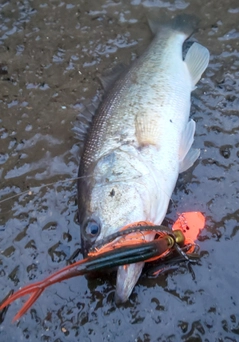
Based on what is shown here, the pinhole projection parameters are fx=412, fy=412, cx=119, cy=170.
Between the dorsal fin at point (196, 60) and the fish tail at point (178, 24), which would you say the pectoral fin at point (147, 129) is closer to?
the dorsal fin at point (196, 60)

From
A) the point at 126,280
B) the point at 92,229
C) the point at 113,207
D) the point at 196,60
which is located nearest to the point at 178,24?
the point at 196,60

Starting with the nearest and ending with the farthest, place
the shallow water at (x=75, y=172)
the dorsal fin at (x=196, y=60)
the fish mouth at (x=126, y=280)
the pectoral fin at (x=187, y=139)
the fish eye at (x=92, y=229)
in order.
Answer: the fish mouth at (x=126, y=280) → the fish eye at (x=92, y=229) → the shallow water at (x=75, y=172) → the pectoral fin at (x=187, y=139) → the dorsal fin at (x=196, y=60)

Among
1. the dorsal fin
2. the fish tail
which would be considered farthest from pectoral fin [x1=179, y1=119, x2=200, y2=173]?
the fish tail

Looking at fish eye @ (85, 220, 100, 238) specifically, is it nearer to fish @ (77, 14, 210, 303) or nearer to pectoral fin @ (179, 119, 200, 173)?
fish @ (77, 14, 210, 303)

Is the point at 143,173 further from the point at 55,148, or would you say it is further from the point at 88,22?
the point at 88,22

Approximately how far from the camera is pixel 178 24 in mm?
4648

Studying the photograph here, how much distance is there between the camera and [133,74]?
4.12 meters

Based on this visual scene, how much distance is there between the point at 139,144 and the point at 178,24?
6.05 feet

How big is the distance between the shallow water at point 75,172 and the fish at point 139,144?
9.5 inches

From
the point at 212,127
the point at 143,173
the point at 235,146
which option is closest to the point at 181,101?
the point at 212,127

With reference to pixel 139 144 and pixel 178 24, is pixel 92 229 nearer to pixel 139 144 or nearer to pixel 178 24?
pixel 139 144

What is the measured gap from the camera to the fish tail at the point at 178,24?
4609 mm

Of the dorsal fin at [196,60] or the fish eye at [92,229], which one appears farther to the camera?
the dorsal fin at [196,60]

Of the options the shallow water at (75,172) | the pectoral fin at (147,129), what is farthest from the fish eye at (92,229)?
the pectoral fin at (147,129)
